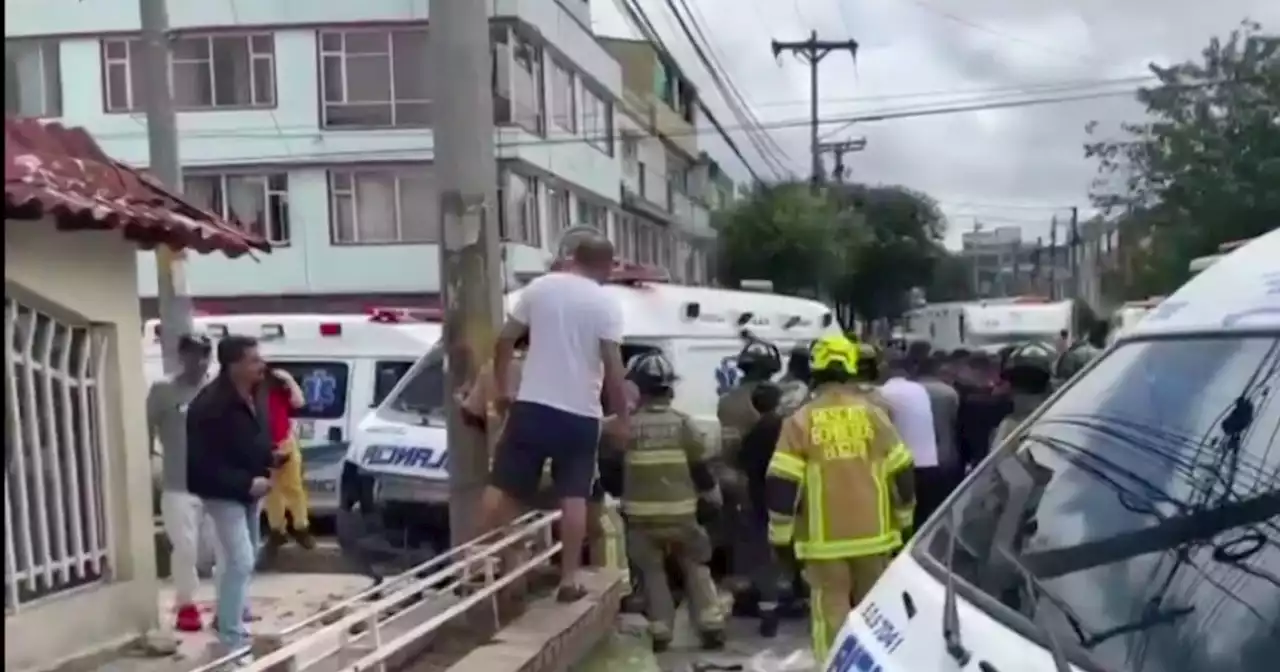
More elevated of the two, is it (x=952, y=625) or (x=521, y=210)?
(x=521, y=210)

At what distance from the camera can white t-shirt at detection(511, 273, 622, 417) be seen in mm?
6391

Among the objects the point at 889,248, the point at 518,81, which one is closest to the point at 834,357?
the point at 518,81

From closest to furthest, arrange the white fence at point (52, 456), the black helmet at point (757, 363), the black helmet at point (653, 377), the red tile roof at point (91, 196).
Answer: the red tile roof at point (91, 196)
the white fence at point (52, 456)
the black helmet at point (653, 377)
the black helmet at point (757, 363)

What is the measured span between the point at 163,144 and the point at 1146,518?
11.1 metres

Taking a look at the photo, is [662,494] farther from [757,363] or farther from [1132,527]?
[1132,527]

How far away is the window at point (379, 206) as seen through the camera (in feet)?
103

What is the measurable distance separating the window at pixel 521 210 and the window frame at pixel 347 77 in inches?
88.9

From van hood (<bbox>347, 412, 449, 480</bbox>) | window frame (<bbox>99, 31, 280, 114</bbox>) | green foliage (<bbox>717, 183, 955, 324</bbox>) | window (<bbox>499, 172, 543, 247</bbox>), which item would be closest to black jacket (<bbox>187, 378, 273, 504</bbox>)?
van hood (<bbox>347, 412, 449, 480</bbox>)

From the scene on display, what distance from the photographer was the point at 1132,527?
8.88 feet

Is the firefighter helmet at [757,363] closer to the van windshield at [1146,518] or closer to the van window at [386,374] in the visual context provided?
the van window at [386,374]

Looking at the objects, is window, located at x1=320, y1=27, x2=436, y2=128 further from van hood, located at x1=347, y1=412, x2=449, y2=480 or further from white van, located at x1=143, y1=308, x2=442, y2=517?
van hood, located at x1=347, y1=412, x2=449, y2=480

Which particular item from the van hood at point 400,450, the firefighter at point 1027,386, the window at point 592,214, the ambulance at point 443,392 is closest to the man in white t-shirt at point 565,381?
the firefighter at point 1027,386

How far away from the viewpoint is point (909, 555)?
346 centimetres

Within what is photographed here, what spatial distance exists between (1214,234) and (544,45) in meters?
14.0
